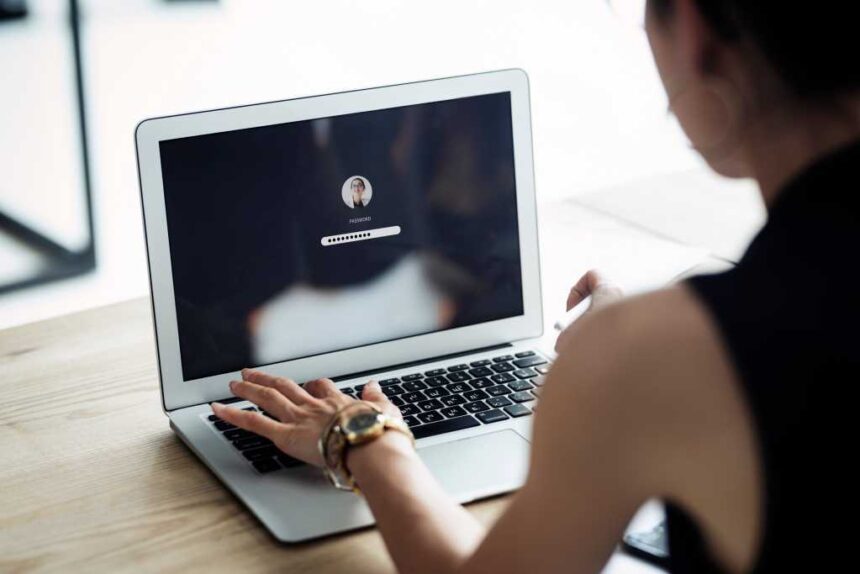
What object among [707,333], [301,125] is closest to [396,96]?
[301,125]

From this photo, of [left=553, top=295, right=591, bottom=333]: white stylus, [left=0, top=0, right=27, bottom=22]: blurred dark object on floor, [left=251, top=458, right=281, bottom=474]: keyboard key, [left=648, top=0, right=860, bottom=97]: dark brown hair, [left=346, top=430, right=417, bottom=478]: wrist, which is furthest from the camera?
[left=0, top=0, right=27, bottom=22]: blurred dark object on floor

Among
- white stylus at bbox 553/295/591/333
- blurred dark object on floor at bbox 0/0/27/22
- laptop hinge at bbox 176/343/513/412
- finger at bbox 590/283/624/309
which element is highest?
blurred dark object on floor at bbox 0/0/27/22

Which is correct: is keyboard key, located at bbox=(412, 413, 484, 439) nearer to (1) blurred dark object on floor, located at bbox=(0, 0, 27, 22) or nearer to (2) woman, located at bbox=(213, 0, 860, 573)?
(2) woman, located at bbox=(213, 0, 860, 573)

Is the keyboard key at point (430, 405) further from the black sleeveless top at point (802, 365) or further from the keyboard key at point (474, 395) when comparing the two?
the black sleeveless top at point (802, 365)

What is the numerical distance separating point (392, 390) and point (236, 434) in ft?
0.58

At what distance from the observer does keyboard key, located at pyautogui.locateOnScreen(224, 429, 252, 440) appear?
3.84 ft

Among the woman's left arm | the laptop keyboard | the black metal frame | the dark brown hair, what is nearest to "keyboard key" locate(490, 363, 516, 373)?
the laptop keyboard

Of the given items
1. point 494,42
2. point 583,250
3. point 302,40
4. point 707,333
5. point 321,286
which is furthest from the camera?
point 494,42

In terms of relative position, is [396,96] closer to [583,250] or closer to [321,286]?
[321,286]

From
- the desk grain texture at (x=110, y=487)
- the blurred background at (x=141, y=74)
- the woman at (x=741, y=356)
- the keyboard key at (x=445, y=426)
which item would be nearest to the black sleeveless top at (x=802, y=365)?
the woman at (x=741, y=356)

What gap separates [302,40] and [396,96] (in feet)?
2.74

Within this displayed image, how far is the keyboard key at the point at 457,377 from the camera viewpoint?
127 centimetres

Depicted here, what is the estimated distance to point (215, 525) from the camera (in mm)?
1059

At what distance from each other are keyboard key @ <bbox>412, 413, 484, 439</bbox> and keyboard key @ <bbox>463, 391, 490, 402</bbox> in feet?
0.14
